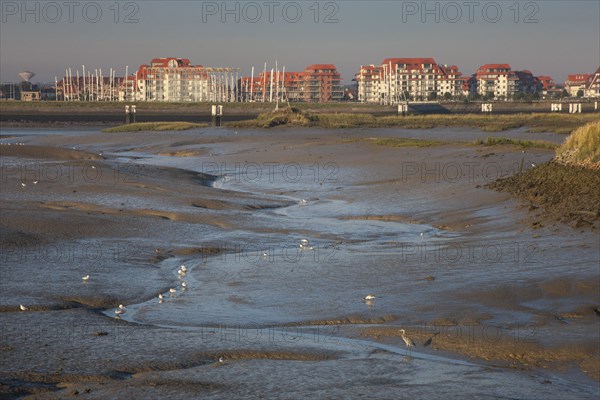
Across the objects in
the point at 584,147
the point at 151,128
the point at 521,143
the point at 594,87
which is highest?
the point at 594,87

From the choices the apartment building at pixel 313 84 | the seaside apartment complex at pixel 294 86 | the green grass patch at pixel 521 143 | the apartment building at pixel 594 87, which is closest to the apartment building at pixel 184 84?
the seaside apartment complex at pixel 294 86

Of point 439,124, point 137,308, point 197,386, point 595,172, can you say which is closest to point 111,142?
point 439,124

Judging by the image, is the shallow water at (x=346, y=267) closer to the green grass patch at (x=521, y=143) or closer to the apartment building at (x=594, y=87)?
the green grass patch at (x=521, y=143)

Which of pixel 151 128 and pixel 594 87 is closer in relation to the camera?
pixel 151 128

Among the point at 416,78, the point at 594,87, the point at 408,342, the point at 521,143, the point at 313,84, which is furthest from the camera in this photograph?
the point at 313,84

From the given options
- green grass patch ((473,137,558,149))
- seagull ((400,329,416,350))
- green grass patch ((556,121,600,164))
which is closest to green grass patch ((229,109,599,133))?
green grass patch ((473,137,558,149))

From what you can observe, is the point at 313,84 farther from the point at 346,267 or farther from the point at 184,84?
the point at 346,267

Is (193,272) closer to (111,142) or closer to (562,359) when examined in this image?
(562,359)

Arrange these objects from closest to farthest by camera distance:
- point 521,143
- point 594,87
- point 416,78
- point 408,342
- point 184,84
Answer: point 408,342, point 521,143, point 184,84, point 416,78, point 594,87

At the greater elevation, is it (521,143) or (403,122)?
(403,122)

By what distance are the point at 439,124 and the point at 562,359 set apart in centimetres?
5306

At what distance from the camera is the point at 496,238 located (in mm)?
14758

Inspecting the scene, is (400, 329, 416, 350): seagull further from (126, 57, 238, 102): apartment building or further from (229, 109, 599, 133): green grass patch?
(126, 57, 238, 102): apartment building

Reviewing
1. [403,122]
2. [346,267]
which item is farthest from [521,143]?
[403,122]
